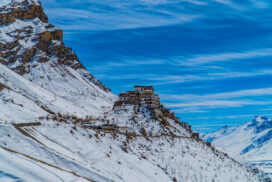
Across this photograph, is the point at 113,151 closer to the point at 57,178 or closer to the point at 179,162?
the point at 179,162

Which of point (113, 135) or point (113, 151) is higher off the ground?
point (113, 135)

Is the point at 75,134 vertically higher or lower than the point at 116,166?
higher

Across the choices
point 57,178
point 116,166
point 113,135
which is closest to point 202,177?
point 113,135

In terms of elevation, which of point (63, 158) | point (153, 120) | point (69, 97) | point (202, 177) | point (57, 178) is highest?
point (69, 97)

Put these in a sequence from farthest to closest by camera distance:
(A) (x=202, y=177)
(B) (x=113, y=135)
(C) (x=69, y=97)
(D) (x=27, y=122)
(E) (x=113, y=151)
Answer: (C) (x=69, y=97) < (A) (x=202, y=177) < (B) (x=113, y=135) < (E) (x=113, y=151) < (D) (x=27, y=122)

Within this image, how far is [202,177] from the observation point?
75250 mm

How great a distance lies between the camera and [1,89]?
95125 millimetres

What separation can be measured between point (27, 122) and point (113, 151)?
16.8 metres

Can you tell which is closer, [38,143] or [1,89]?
[38,143]

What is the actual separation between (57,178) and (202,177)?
191 ft

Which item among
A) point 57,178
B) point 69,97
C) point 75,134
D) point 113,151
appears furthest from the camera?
point 69,97

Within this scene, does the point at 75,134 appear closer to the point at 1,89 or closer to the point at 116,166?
the point at 116,166

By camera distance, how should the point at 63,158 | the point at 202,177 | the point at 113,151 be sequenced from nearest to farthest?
the point at 63,158
the point at 113,151
the point at 202,177

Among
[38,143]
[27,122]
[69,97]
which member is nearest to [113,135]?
[27,122]
